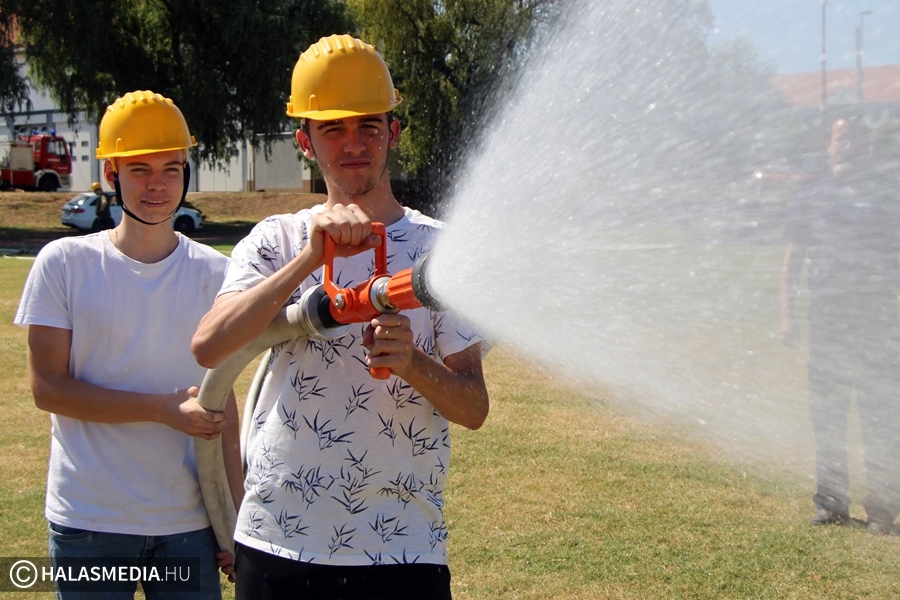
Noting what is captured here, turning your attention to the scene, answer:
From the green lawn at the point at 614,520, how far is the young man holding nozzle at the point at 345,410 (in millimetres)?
1376

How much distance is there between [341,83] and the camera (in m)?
2.46

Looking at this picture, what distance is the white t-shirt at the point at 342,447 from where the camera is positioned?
7.68 feet

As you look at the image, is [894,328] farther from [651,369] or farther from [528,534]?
[528,534]

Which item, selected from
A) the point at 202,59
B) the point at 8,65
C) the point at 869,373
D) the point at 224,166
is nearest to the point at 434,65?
the point at 202,59

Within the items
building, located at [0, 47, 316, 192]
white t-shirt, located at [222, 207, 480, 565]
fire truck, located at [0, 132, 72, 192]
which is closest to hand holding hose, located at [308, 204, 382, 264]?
white t-shirt, located at [222, 207, 480, 565]

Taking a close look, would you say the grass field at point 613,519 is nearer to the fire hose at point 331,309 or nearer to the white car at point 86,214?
the fire hose at point 331,309

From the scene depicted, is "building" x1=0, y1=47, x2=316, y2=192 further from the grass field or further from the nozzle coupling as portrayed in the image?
the nozzle coupling

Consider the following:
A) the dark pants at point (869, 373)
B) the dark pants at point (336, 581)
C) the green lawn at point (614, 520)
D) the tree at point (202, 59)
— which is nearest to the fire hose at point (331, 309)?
the dark pants at point (336, 581)

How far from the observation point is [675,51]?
8.64ft

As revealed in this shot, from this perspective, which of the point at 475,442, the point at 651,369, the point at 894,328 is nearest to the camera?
the point at 894,328

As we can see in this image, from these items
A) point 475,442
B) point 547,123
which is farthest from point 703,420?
point 475,442

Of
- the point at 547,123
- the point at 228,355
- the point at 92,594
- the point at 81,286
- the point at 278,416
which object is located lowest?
the point at 92,594

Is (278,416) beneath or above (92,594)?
above

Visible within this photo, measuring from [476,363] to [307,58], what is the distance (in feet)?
3.33
